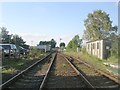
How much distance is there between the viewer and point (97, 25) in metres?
87.6

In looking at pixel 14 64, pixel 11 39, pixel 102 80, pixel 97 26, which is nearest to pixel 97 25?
pixel 97 26

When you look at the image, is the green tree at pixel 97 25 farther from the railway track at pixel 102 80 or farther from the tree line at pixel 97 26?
the railway track at pixel 102 80

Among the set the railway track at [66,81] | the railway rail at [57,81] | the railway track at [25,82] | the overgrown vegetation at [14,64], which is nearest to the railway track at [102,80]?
Answer: the railway rail at [57,81]

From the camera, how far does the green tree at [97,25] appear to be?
86581 mm

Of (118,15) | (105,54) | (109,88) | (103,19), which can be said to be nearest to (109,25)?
(103,19)

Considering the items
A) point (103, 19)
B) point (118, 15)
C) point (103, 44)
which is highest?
point (103, 19)

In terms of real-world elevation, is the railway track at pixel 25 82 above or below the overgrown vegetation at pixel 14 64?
below

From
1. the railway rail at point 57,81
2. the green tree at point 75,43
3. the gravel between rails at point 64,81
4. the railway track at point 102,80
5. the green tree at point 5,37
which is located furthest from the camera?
the green tree at point 75,43

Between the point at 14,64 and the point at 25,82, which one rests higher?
the point at 14,64

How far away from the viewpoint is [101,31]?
87562 millimetres

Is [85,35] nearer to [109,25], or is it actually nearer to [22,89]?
[109,25]

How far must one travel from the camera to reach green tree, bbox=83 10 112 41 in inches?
3409

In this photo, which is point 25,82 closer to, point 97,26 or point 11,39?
point 97,26

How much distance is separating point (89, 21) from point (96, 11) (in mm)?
3522
